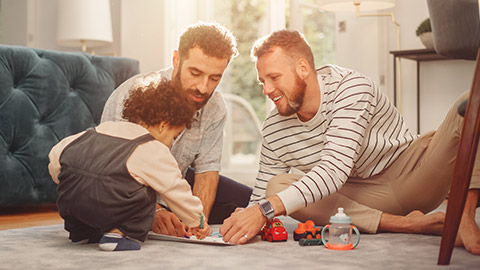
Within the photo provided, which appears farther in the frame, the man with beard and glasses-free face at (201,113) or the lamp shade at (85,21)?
the lamp shade at (85,21)

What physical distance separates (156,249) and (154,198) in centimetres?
14

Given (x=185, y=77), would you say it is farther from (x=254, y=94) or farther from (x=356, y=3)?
(x=254, y=94)

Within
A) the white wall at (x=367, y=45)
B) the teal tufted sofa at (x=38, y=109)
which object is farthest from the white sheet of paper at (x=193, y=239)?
the white wall at (x=367, y=45)

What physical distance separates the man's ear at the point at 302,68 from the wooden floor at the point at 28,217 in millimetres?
1176

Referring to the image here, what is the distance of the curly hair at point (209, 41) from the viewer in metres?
1.92

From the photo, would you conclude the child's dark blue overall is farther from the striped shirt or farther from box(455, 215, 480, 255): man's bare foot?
box(455, 215, 480, 255): man's bare foot

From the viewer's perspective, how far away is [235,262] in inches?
56.1

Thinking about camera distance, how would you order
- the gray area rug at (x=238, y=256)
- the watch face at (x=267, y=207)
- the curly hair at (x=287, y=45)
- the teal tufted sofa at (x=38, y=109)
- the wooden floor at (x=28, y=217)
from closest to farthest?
the gray area rug at (x=238, y=256) → the watch face at (x=267, y=207) → the curly hair at (x=287, y=45) → the wooden floor at (x=28, y=217) → the teal tufted sofa at (x=38, y=109)

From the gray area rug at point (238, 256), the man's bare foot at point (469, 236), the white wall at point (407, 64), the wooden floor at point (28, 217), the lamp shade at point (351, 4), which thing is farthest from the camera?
the white wall at point (407, 64)

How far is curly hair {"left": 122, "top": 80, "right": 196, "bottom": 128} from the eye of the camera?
5.45 feet

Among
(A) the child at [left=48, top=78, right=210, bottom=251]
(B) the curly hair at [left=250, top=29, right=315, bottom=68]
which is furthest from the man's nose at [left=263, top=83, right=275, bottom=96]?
(A) the child at [left=48, top=78, right=210, bottom=251]

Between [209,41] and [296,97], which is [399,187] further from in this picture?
[209,41]

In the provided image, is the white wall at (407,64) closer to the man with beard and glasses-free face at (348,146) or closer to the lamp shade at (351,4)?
the lamp shade at (351,4)

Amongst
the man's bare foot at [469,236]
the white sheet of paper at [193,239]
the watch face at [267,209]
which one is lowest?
the white sheet of paper at [193,239]
